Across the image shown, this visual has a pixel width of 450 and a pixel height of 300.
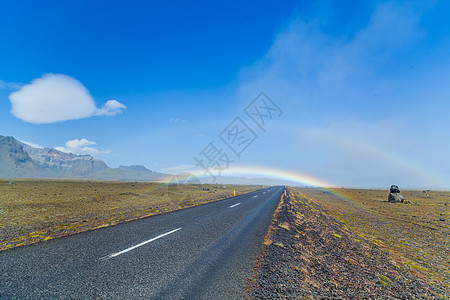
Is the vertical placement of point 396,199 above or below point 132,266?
above

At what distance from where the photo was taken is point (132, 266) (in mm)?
4754

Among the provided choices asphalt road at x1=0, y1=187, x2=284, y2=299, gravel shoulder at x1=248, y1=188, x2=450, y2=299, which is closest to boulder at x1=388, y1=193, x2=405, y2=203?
gravel shoulder at x1=248, y1=188, x2=450, y2=299

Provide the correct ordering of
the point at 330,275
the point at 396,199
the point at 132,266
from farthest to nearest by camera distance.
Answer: the point at 396,199
the point at 132,266
the point at 330,275

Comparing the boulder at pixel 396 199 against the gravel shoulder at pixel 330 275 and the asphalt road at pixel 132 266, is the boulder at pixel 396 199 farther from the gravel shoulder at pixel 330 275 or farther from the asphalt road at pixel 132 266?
the asphalt road at pixel 132 266

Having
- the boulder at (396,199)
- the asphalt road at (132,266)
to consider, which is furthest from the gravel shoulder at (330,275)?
the boulder at (396,199)

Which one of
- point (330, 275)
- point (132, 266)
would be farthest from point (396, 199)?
point (132, 266)

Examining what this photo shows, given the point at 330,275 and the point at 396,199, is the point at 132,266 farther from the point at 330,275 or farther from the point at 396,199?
the point at 396,199

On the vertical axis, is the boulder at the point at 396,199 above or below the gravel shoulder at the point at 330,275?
above

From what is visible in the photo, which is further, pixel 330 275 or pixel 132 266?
pixel 132 266

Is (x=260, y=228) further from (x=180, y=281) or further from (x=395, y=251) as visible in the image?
(x=180, y=281)

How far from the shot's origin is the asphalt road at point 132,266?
363 centimetres

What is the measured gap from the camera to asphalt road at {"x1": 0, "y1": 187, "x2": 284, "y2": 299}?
363 cm

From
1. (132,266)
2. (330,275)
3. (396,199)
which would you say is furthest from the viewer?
(396,199)

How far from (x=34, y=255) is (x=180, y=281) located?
452cm
